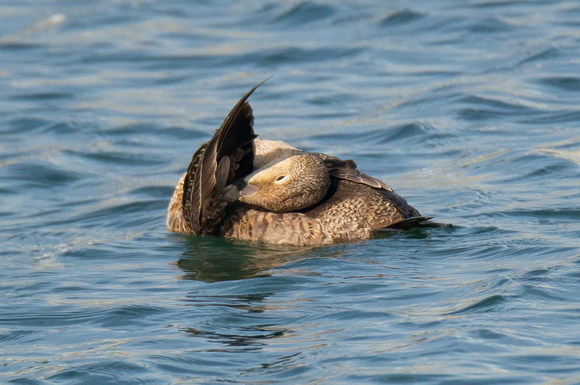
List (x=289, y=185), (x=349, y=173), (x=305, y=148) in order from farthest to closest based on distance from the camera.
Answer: (x=305, y=148) → (x=349, y=173) → (x=289, y=185)

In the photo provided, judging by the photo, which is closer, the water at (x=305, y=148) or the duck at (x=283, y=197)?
the water at (x=305, y=148)

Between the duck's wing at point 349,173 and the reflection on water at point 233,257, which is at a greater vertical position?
the duck's wing at point 349,173

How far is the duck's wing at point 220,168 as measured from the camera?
6.67 metres

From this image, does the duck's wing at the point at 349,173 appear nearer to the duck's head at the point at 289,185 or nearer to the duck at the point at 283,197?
the duck at the point at 283,197

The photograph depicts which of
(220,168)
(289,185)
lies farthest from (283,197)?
(220,168)

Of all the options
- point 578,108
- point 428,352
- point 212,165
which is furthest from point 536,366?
point 578,108

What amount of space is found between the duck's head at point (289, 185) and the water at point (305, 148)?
35 centimetres

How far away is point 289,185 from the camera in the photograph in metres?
6.73

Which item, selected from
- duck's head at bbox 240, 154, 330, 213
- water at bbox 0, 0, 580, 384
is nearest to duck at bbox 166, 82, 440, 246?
duck's head at bbox 240, 154, 330, 213

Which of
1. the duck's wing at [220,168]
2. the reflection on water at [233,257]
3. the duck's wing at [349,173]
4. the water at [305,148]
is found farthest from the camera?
the duck's wing at [349,173]

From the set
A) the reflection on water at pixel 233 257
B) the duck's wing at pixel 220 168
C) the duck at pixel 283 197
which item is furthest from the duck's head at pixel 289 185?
the reflection on water at pixel 233 257

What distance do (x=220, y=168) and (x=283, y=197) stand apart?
0.48 m

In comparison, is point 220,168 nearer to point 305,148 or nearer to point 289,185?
point 289,185

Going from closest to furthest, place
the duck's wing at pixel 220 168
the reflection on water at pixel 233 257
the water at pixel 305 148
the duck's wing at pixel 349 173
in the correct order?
the water at pixel 305 148 → the reflection on water at pixel 233 257 → the duck's wing at pixel 220 168 → the duck's wing at pixel 349 173
